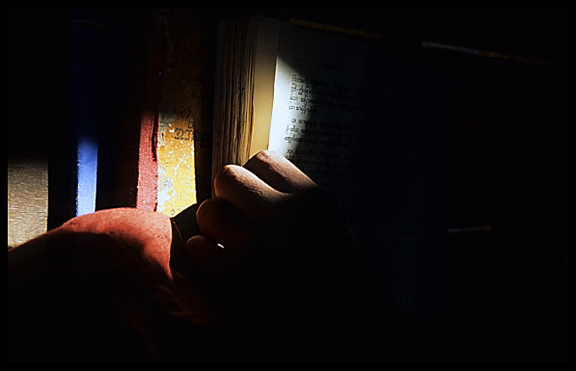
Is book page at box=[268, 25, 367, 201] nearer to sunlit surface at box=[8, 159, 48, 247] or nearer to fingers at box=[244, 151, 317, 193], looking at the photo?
fingers at box=[244, 151, 317, 193]

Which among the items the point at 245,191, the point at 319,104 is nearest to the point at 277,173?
the point at 245,191

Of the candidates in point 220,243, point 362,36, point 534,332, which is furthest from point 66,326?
point 534,332

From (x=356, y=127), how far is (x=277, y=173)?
260mm

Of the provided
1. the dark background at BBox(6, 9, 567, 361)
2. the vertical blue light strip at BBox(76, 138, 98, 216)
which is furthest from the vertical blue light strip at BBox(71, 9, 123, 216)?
the dark background at BBox(6, 9, 567, 361)

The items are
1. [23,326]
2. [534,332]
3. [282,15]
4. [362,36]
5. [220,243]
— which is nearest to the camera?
[23,326]

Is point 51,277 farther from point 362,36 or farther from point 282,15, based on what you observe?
point 362,36

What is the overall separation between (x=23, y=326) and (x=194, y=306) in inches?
6.9

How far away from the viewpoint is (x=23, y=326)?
38cm

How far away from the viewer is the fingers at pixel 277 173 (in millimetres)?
522

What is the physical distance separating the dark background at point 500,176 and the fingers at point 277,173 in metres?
0.37

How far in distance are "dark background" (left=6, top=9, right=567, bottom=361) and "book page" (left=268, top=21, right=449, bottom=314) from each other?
104mm


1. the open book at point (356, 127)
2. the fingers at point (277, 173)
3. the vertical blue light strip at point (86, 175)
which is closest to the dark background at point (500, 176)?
the open book at point (356, 127)

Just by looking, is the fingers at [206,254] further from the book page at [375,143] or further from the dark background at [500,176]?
the dark background at [500,176]

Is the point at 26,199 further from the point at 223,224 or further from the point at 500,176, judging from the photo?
the point at 500,176
